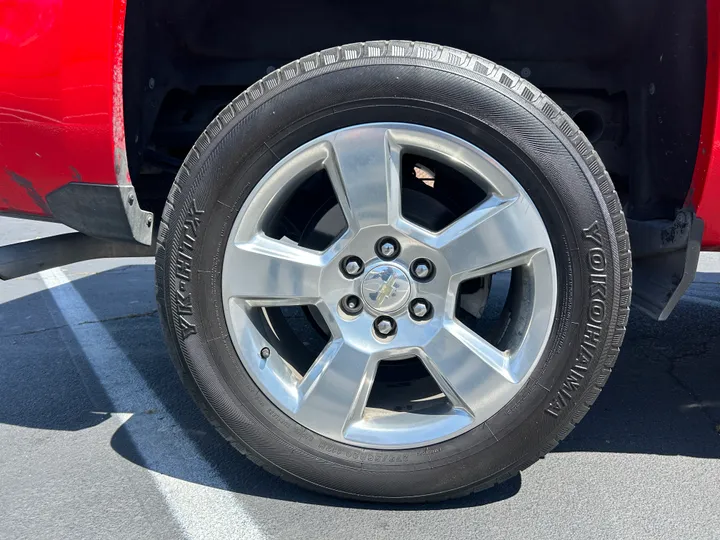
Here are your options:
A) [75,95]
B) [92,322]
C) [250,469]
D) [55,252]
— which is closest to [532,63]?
[75,95]

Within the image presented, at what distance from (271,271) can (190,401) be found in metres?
1.01

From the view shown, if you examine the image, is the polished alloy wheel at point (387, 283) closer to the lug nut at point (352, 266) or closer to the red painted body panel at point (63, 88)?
the lug nut at point (352, 266)

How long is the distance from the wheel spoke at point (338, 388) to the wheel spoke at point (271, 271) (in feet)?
0.62

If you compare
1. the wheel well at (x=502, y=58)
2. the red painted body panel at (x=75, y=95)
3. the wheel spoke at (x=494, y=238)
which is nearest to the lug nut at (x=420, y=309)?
the wheel spoke at (x=494, y=238)

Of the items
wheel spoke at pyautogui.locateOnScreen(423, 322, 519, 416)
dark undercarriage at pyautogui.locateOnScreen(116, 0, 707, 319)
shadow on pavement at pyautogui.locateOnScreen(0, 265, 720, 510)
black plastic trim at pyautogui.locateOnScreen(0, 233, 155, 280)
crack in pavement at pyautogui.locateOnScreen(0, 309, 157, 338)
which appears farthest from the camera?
crack in pavement at pyautogui.locateOnScreen(0, 309, 157, 338)

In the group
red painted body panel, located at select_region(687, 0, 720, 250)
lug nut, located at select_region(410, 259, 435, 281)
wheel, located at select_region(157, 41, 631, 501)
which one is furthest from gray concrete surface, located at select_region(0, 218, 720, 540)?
red painted body panel, located at select_region(687, 0, 720, 250)

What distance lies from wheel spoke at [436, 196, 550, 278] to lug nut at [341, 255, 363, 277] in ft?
0.76

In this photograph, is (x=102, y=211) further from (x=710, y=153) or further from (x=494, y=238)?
(x=710, y=153)

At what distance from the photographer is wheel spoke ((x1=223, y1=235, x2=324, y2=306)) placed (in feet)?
5.93

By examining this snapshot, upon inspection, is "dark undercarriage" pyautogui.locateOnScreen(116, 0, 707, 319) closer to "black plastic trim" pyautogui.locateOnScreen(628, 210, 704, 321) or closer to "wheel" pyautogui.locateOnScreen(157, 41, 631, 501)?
"black plastic trim" pyautogui.locateOnScreen(628, 210, 704, 321)

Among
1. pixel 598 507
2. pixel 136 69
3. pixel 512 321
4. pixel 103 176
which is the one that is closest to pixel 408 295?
pixel 512 321

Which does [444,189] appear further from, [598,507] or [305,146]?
[598,507]

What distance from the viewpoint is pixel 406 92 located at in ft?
5.60

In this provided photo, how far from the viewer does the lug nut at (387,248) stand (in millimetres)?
1790
